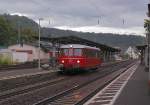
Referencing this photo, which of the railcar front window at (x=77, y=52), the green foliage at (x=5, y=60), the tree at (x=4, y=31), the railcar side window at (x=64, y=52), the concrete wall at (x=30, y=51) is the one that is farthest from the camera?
the tree at (x=4, y=31)

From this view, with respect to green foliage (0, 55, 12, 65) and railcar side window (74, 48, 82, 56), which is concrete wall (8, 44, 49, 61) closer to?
green foliage (0, 55, 12, 65)

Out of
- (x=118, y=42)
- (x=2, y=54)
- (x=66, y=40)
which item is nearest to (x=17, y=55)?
(x=2, y=54)

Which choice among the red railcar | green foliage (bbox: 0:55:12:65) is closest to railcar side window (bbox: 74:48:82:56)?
→ the red railcar

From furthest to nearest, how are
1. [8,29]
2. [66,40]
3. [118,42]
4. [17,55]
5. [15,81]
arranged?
[118,42]
[8,29]
[17,55]
[66,40]
[15,81]

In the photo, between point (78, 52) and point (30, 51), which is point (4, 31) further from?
point (78, 52)

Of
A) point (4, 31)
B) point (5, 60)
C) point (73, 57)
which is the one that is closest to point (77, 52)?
point (73, 57)

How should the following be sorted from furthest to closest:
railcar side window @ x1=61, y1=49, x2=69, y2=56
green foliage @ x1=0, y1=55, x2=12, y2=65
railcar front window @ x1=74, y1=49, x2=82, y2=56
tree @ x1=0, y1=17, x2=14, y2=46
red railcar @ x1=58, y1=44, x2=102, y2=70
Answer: tree @ x1=0, y1=17, x2=14, y2=46 → green foliage @ x1=0, y1=55, x2=12, y2=65 → railcar side window @ x1=61, y1=49, x2=69, y2=56 → railcar front window @ x1=74, y1=49, x2=82, y2=56 → red railcar @ x1=58, y1=44, x2=102, y2=70

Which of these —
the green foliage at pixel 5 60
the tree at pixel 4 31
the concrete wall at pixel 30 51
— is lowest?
the green foliage at pixel 5 60

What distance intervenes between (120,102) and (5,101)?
201 inches

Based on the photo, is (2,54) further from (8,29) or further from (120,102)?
(8,29)

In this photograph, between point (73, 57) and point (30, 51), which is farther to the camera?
point (30, 51)

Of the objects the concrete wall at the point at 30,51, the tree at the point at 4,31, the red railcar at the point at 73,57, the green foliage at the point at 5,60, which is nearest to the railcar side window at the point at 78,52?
the red railcar at the point at 73,57

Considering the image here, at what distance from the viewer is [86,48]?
1769 inches

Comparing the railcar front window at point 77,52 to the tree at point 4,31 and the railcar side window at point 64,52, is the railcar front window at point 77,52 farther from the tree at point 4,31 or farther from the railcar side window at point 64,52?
the tree at point 4,31
